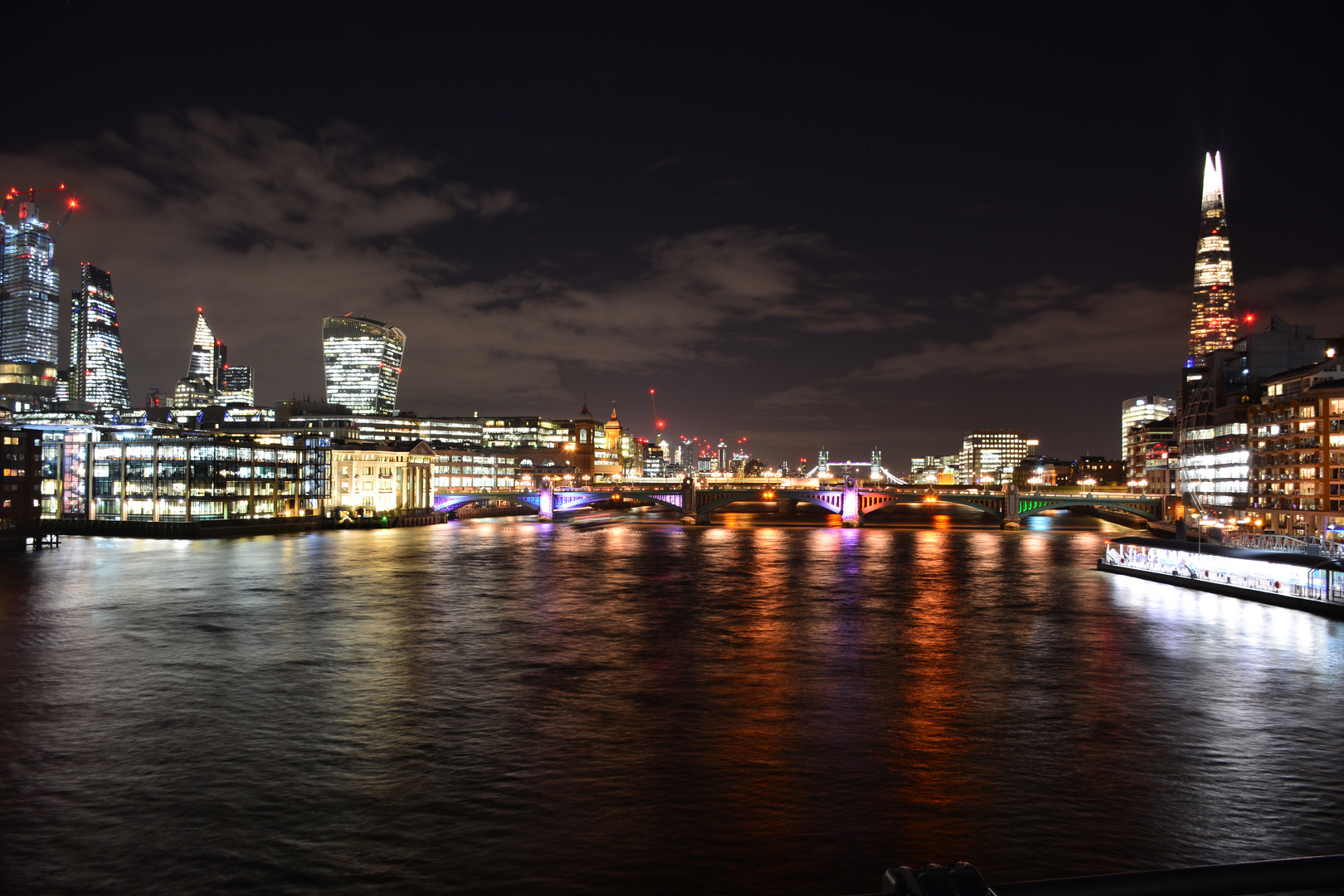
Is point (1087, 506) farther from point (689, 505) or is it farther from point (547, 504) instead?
point (547, 504)

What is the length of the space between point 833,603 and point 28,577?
53.9 metres

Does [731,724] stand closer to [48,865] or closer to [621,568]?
[48,865]

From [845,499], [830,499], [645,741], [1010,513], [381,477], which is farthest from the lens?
[381,477]

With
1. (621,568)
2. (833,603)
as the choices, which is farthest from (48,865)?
(621,568)

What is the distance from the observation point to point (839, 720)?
24719 mm

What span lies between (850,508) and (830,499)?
5.64 metres

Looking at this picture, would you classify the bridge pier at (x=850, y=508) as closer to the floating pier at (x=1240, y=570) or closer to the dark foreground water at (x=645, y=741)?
the floating pier at (x=1240, y=570)

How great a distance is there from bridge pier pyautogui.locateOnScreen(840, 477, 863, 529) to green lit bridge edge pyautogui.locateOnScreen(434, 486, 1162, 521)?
1254mm

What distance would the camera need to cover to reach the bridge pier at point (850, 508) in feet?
393

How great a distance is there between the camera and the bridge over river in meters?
106

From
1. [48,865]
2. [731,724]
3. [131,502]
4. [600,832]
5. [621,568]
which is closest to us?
[48,865]

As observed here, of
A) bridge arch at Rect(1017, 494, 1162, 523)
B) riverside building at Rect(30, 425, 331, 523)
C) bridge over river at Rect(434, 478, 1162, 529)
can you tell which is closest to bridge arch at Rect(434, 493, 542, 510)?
bridge over river at Rect(434, 478, 1162, 529)

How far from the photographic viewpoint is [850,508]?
4779 inches

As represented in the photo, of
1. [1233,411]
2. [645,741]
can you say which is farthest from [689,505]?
[645,741]
